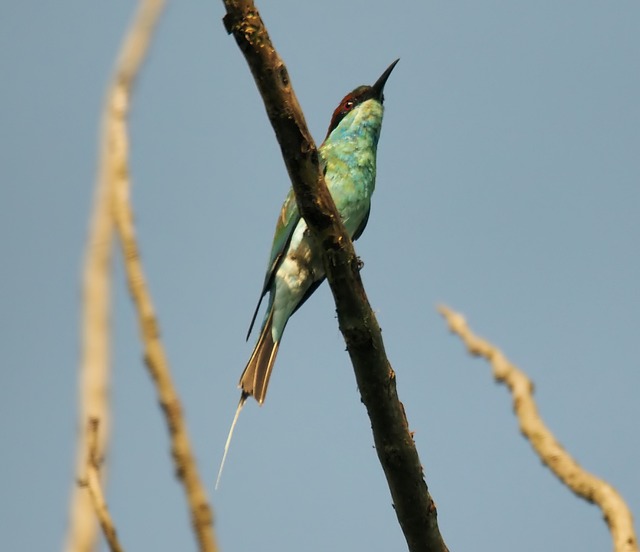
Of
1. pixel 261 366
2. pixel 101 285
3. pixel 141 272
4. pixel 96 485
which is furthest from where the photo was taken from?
pixel 261 366

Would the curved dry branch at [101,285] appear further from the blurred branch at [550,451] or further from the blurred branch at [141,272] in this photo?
the blurred branch at [550,451]

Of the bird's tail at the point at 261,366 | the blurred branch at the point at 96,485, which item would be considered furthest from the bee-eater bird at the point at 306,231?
the blurred branch at the point at 96,485

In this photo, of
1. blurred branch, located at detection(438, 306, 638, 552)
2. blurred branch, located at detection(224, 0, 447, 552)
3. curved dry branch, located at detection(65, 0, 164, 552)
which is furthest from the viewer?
blurred branch, located at detection(224, 0, 447, 552)

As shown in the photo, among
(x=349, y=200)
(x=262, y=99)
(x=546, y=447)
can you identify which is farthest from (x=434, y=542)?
(x=349, y=200)

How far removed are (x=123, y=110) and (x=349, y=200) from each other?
3.26m

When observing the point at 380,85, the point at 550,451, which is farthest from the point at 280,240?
the point at 550,451

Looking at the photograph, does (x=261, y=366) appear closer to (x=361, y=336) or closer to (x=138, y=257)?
(x=361, y=336)

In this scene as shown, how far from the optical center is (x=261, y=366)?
16.5ft

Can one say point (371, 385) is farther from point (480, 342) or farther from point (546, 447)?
point (546, 447)

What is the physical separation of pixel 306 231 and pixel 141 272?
3.34 meters

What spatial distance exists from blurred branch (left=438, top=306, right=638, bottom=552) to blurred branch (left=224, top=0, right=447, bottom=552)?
34 cm

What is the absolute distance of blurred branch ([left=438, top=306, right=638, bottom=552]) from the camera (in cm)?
239

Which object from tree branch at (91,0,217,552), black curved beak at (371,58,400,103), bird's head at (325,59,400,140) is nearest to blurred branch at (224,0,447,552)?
tree branch at (91,0,217,552)

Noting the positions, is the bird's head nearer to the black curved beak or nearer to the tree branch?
the black curved beak
